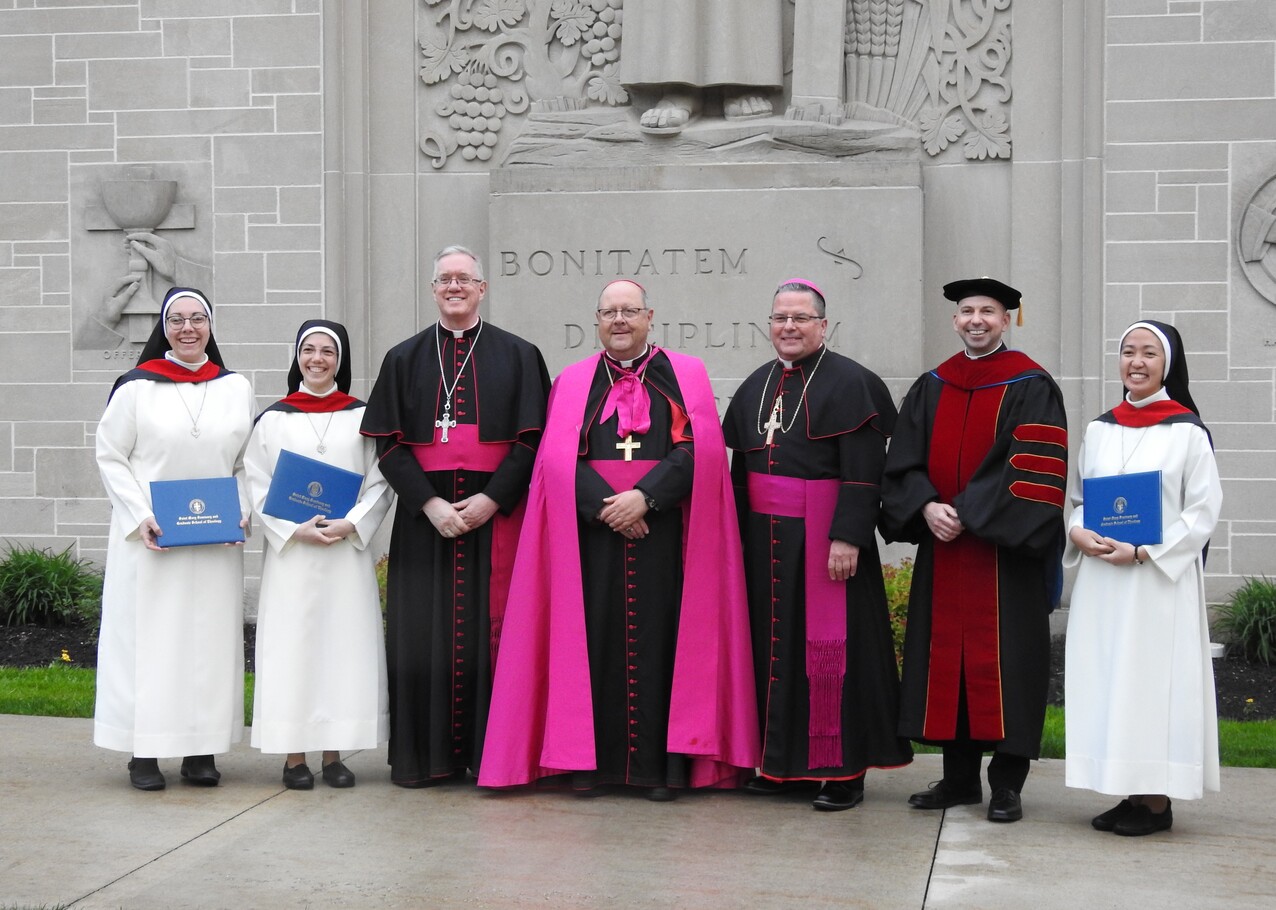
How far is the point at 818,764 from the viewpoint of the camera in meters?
5.46

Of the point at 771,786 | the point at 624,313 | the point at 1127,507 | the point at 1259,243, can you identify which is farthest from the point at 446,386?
the point at 1259,243

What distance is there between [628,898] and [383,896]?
2.41ft

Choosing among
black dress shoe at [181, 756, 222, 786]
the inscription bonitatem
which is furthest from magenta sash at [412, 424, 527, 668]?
the inscription bonitatem

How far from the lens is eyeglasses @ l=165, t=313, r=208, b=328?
19.2ft

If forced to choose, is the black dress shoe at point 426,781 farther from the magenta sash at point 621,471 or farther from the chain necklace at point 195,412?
the chain necklace at point 195,412

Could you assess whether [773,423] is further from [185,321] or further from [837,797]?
[185,321]

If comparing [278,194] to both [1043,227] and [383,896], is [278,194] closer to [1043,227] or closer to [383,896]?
[1043,227]

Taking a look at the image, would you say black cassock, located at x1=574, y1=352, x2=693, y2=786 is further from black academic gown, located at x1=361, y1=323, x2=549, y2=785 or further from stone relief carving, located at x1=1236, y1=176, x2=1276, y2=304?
stone relief carving, located at x1=1236, y1=176, x2=1276, y2=304

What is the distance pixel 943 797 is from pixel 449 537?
2125mm

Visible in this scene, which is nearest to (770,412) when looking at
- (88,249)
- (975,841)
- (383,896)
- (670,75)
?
(975,841)

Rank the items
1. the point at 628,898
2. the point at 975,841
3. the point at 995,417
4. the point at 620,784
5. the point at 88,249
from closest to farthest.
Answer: the point at 628,898, the point at 975,841, the point at 995,417, the point at 620,784, the point at 88,249

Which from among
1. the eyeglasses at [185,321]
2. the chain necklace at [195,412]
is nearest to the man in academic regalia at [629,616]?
the chain necklace at [195,412]

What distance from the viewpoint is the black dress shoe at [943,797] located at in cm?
549

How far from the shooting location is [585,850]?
16.1 ft
